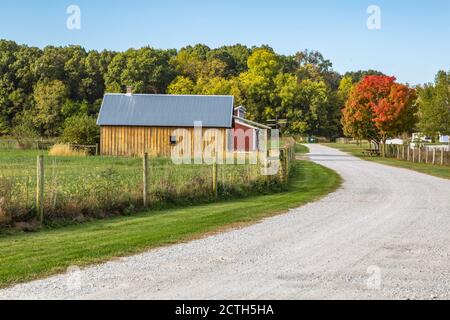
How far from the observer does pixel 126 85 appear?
7794 centimetres

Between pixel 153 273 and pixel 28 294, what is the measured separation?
6.07 feet

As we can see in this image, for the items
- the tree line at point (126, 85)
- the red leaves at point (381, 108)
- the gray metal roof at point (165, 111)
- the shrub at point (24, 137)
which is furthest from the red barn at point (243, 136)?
the tree line at point (126, 85)

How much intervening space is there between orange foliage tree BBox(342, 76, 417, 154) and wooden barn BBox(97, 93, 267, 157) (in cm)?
1101

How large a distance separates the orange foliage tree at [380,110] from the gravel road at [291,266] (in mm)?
38358

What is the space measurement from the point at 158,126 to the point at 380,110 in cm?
1919

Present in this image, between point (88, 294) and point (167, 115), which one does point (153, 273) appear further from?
point (167, 115)

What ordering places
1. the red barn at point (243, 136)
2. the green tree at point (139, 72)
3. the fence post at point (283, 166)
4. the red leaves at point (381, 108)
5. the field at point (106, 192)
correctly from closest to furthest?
the field at point (106, 192) < the fence post at point (283, 166) < the red barn at point (243, 136) < the red leaves at point (381, 108) < the green tree at point (139, 72)

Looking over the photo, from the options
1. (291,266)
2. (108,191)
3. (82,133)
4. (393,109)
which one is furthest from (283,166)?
(393,109)

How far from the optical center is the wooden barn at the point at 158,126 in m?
49.0

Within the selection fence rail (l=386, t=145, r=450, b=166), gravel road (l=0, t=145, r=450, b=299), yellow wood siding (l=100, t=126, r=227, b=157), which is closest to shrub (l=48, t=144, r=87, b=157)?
yellow wood siding (l=100, t=126, r=227, b=157)

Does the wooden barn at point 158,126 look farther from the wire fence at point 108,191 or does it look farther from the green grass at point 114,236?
the green grass at point 114,236

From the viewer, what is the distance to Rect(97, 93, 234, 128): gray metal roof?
162 feet

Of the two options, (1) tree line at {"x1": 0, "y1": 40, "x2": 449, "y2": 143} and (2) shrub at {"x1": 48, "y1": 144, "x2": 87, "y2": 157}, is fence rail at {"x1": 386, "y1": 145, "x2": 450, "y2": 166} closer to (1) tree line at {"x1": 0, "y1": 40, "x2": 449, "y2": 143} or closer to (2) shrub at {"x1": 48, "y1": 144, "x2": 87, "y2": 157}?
(1) tree line at {"x1": 0, "y1": 40, "x2": 449, "y2": 143}

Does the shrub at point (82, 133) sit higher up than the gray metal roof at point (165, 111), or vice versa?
the gray metal roof at point (165, 111)
